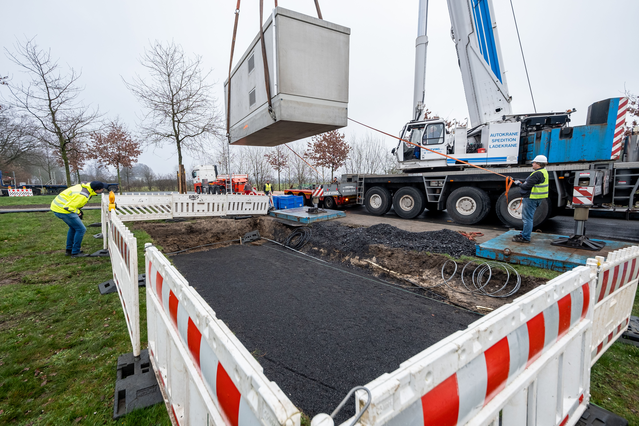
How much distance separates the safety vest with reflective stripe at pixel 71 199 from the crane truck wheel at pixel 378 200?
844cm

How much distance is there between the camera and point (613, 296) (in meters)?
2.38

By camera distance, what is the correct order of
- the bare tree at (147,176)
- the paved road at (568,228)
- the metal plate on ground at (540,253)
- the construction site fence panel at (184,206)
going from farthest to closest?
1. the bare tree at (147,176)
2. the construction site fence panel at (184,206)
3. the paved road at (568,228)
4. the metal plate on ground at (540,253)

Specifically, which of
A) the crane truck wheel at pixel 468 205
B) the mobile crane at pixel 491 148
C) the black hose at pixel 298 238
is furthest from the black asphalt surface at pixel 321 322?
the mobile crane at pixel 491 148

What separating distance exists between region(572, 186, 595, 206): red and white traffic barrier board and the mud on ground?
5.07 ft

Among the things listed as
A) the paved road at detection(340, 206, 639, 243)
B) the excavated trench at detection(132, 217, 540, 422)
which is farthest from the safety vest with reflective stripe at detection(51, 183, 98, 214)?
the paved road at detection(340, 206, 639, 243)

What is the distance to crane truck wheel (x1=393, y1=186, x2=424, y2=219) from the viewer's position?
947 centimetres

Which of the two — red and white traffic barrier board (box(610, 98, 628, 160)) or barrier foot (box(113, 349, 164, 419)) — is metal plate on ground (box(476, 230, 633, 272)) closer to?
red and white traffic barrier board (box(610, 98, 628, 160))

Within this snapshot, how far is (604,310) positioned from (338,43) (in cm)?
337

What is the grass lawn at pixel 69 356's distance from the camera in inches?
76.5

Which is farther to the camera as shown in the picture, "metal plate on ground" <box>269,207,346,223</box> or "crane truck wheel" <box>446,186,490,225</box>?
"metal plate on ground" <box>269,207,346,223</box>

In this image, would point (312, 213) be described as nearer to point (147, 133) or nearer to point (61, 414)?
point (61, 414)

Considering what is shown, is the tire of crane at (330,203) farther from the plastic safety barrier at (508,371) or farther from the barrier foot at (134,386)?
the plastic safety barrier at (508,371)

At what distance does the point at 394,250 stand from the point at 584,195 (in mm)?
3197

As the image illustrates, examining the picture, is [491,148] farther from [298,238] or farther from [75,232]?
[75,232]
